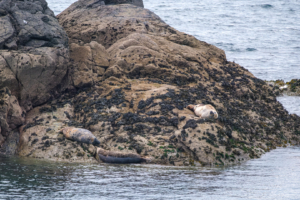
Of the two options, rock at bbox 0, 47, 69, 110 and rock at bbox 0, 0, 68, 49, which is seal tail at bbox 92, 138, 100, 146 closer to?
rock at bbox 0, 47, 69, 110

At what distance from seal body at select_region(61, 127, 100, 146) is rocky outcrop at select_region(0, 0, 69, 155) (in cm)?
190

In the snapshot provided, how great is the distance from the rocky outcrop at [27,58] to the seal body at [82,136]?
190 centimetres

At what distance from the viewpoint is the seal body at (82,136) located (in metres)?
10.5

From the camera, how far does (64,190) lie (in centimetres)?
672

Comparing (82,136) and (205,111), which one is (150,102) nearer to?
(205,111)

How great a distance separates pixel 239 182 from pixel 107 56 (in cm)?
898

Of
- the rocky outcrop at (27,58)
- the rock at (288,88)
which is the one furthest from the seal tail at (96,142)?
the rock at (288,88)

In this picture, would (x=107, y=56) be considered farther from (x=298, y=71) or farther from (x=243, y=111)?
(x=298, y=71)

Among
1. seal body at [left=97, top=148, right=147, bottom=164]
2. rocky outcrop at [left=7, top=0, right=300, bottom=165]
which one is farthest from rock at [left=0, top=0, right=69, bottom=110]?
seal body at [left=97, top=148, right=147, bottom=164]

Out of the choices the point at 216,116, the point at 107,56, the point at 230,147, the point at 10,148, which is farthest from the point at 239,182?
the point at 107,56

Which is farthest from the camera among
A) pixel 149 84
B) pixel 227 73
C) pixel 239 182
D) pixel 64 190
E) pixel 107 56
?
pixel 227 73

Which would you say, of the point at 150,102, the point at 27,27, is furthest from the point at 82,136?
the point at 27,27

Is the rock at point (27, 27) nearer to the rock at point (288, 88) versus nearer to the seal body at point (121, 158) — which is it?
the seal body at point (121, 158)

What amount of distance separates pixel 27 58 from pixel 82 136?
3.63m
